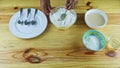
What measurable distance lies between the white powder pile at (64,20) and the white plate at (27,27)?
5 cm

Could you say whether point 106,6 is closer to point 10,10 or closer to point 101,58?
point 101,58

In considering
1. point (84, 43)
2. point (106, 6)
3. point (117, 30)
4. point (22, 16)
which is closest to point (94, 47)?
point (84, 43)

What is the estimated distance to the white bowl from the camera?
878 mm

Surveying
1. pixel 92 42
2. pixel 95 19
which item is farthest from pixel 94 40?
pixel 95 19

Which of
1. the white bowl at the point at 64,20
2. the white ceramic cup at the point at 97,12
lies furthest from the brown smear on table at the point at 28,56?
the white ceramic cup at the point at 97,12

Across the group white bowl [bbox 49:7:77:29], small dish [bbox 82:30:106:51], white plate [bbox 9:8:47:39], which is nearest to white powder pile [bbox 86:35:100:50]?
small dish [bbox 82:30:106:51]

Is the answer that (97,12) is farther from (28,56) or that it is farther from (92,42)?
(28,56)

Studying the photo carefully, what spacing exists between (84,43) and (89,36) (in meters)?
0.05

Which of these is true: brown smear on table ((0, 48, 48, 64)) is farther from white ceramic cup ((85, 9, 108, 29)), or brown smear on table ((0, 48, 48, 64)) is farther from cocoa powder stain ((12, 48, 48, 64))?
white ceramic cup ((85, 9, 108, 29))

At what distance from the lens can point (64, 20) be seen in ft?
2.92

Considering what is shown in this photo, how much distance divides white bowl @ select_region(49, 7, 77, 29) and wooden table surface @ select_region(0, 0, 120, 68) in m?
0.03

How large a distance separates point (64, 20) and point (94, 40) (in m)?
0.17

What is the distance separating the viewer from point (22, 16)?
919 mm

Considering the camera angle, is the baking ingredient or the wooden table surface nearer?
the wooden table surface
